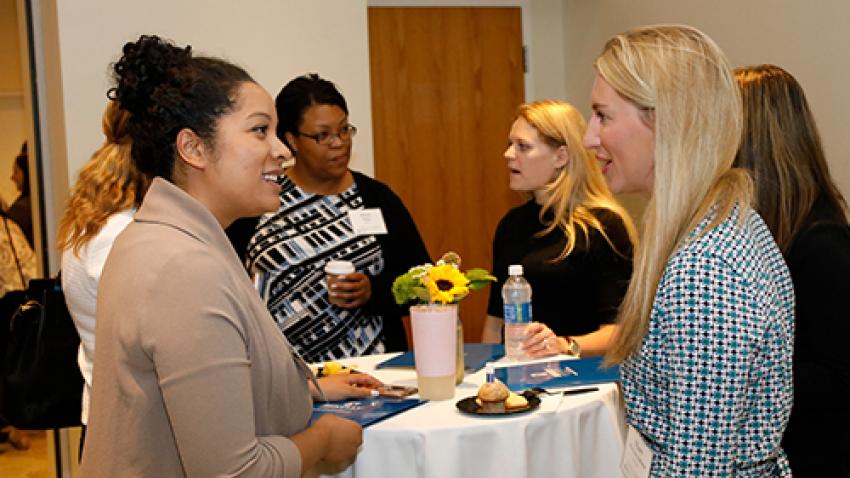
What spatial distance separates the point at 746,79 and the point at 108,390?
1587 mm

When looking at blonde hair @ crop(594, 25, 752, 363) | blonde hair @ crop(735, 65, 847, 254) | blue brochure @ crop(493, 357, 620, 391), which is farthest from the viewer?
blue brochure @ crop(493, 357, 620, 391)

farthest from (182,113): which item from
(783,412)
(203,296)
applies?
(783,412)

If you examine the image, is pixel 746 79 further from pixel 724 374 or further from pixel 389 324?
pixel 389 324

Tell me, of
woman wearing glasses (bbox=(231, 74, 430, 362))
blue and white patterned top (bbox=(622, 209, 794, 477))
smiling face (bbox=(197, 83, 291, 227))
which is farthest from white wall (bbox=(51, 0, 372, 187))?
blue and white patterned top (bbox=(622, 209, 794, 477))

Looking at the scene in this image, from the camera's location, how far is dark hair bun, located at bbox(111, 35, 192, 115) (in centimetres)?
157

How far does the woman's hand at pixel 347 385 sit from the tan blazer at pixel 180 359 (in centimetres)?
68

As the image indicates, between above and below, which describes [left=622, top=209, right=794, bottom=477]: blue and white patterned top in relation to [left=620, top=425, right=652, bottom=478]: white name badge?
above

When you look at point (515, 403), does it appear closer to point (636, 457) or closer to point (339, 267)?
point (636, 457)

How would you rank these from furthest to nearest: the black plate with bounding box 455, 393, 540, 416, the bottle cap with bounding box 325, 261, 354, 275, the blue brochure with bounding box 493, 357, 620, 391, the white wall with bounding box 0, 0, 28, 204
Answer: the white wall with bounding box 0, 0, 28, 204, the bottle cap with bounding box 325, 261, 354, 275, the blue brochure with bounding box 493, 357, 620, 391, the black plate with bounding box 455, 393, 540, 416

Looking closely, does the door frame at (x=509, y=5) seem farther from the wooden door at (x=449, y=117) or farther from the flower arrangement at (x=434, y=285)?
the flower arrangement at (x=434, y=285)

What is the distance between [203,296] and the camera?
135 centimetres

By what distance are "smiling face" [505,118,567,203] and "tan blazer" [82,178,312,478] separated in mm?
1815

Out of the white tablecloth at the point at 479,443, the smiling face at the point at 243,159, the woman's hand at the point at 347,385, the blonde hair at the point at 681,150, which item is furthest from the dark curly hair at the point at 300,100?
the blonde hair at the point at 681,150

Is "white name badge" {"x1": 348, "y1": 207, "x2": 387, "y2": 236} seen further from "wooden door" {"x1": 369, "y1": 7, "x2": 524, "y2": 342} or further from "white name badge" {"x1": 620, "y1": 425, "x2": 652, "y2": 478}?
"wooden door" {"x1": 369, "y1": 7, "x2": 524, "y2": 342}
